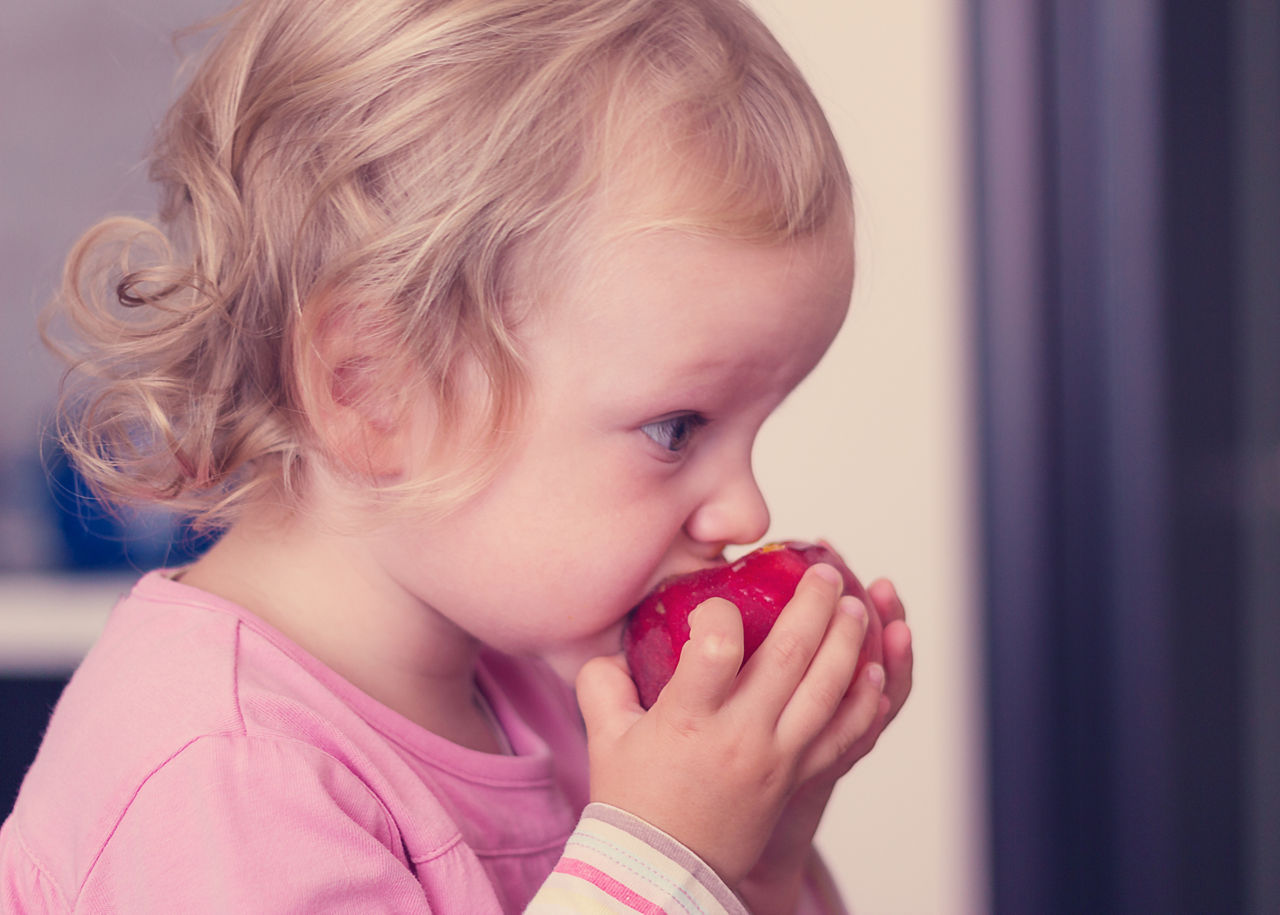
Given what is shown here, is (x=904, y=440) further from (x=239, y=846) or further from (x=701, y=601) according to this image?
(x=239, y=846)

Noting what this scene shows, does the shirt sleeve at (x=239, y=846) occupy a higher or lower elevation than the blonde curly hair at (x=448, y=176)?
lower

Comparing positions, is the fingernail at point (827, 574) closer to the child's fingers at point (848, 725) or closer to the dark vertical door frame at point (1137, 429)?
the child's fingers at point (848, 725)

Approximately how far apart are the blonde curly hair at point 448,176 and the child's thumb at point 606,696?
0.45ft

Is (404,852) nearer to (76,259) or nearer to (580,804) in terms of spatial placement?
(580,804)

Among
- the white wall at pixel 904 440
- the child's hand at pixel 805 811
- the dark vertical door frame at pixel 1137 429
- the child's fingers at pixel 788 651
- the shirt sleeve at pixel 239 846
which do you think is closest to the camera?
the shirt sleeve at pixel 239 846

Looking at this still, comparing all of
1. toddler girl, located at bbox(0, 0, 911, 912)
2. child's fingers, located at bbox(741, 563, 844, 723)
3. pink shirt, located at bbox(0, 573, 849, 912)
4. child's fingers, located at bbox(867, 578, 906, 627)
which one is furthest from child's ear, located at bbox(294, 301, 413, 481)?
child's fingers, located at bbox(867, 578, 906, 627)

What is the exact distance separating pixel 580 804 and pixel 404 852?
11.7 inches

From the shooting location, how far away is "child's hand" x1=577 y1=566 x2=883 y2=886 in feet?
2.11

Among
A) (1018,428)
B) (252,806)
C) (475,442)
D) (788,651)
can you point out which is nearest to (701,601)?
(788,651)

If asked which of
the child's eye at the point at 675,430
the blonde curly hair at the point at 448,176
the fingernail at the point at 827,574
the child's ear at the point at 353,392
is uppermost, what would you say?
the blonde curly hair at the point at 448,176

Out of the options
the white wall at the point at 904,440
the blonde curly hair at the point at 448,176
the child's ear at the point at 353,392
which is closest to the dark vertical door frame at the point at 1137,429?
the white wall at the point at 904,440

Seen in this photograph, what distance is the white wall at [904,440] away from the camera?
1601 mm

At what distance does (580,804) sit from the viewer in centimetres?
95

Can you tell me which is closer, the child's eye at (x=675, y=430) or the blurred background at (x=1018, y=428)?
the child's eye at (x=675, y=430)
